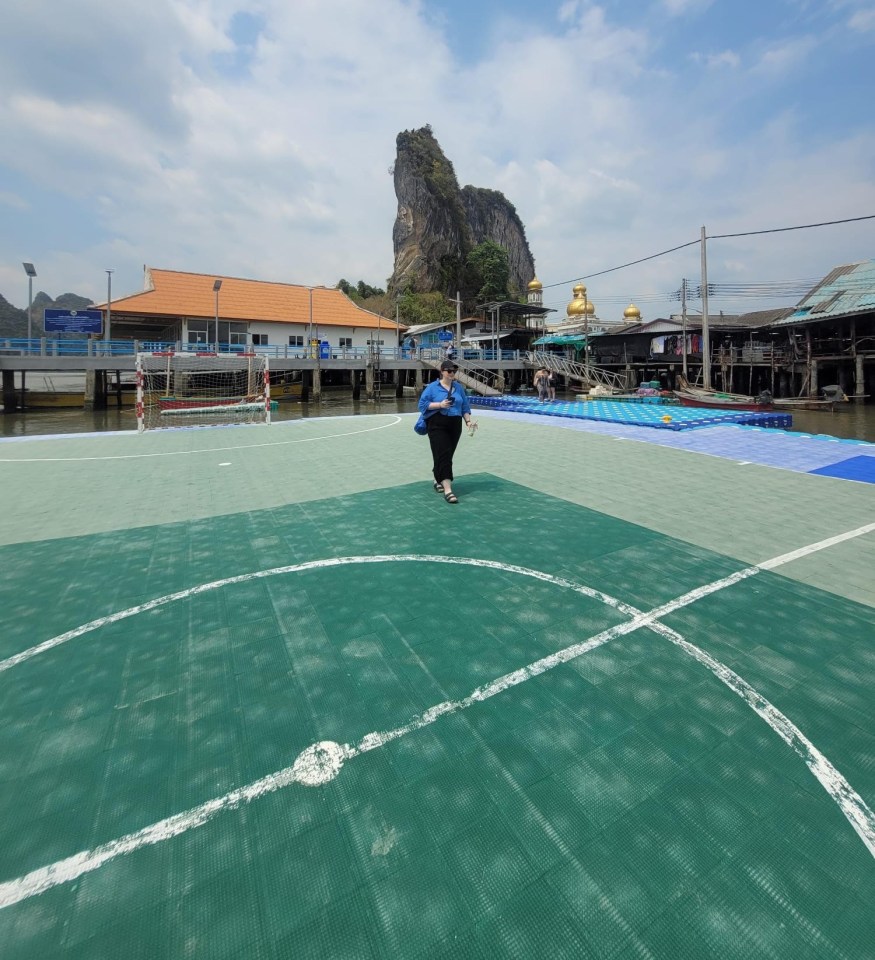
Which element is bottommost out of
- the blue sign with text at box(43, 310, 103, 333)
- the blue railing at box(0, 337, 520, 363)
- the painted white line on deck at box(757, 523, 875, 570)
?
the painted white line on deck at box(757, 523, 875, 570)

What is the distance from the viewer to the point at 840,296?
1210 inches

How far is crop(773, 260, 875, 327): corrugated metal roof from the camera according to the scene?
28859 mm

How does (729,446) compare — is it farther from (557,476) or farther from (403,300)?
(403,300)

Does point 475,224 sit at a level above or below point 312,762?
above

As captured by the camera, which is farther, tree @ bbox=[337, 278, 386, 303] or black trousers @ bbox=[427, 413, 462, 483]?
tree @ bbox=[337, 278, 386, 303]

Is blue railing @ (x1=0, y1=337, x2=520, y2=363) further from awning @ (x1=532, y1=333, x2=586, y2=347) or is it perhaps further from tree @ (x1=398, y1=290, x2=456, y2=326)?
tree @ (x1=398, y1=290, x2=456, y2=326)

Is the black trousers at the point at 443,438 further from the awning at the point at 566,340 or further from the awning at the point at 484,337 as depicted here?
the awning at the point at 484,337

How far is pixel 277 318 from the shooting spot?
39156 mm

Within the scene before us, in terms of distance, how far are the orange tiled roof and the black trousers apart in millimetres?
35265

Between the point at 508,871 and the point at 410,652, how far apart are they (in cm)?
138

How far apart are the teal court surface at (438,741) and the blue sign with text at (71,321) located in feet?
104

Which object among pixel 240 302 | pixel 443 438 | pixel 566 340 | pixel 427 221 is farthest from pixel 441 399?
pixel 427 221

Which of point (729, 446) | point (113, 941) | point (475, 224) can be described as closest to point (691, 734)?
point (113, 941)

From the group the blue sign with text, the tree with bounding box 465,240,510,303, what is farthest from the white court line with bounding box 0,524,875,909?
the tree with bounding box 465,240,510,303
